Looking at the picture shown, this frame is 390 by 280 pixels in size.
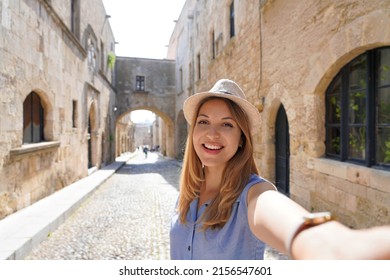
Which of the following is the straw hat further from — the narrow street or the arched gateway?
the arched gateway

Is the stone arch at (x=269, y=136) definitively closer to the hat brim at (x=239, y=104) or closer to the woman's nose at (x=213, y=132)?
the hat brim at (x=239, y=104)

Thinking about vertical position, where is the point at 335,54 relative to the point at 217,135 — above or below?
above

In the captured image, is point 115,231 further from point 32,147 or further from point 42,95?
point 42,95

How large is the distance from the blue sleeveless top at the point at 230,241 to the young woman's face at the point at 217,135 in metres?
0.18

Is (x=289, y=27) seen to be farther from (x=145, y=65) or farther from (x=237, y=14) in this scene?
(x=145, y=65)

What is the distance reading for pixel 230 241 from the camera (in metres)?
1.03

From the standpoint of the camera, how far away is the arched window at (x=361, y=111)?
288 centimetres

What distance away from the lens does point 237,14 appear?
23.3ft

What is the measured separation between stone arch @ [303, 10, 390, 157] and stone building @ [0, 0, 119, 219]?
4764 millimetres

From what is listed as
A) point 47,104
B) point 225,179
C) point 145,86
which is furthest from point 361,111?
point 145,86

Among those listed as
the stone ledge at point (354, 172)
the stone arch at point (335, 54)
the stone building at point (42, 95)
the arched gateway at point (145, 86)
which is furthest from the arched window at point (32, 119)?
the arched gateway at point (145, 86)

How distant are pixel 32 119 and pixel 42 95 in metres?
0.59
